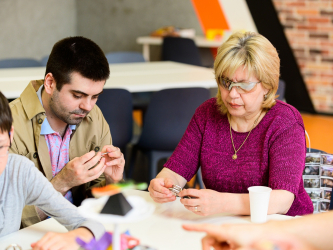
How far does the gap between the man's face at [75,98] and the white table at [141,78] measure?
1.21 m

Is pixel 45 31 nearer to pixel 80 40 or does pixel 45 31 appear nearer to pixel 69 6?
pixel 69 6

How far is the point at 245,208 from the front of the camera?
150cm

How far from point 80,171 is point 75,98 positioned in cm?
31

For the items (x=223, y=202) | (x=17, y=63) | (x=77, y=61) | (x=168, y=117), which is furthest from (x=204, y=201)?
(x=17, y=63)

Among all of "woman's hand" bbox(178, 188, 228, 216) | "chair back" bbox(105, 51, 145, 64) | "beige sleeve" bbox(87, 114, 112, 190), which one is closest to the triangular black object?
"woman's hand" bbox(178, 188, 228, 216)

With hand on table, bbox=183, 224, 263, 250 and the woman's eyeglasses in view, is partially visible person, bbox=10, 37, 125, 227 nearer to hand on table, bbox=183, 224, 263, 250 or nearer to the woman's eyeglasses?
the woman's eyeglasses

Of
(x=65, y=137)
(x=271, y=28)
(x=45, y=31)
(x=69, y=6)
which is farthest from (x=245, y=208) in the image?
(x=69, y=6)

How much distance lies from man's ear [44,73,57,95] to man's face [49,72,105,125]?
2cm

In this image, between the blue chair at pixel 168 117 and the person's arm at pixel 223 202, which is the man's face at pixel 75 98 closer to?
the person's arm at pixel 223 202

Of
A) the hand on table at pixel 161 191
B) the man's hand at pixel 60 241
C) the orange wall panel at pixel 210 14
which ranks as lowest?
the hand on table at pixel 161 191

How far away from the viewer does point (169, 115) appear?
299 centimetres

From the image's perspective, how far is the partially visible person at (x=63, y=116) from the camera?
65.1 inches

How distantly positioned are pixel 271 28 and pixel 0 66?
12.7 ft

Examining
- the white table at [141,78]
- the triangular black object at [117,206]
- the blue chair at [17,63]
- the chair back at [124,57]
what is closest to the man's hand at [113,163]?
the triangular black object at [117,206]
